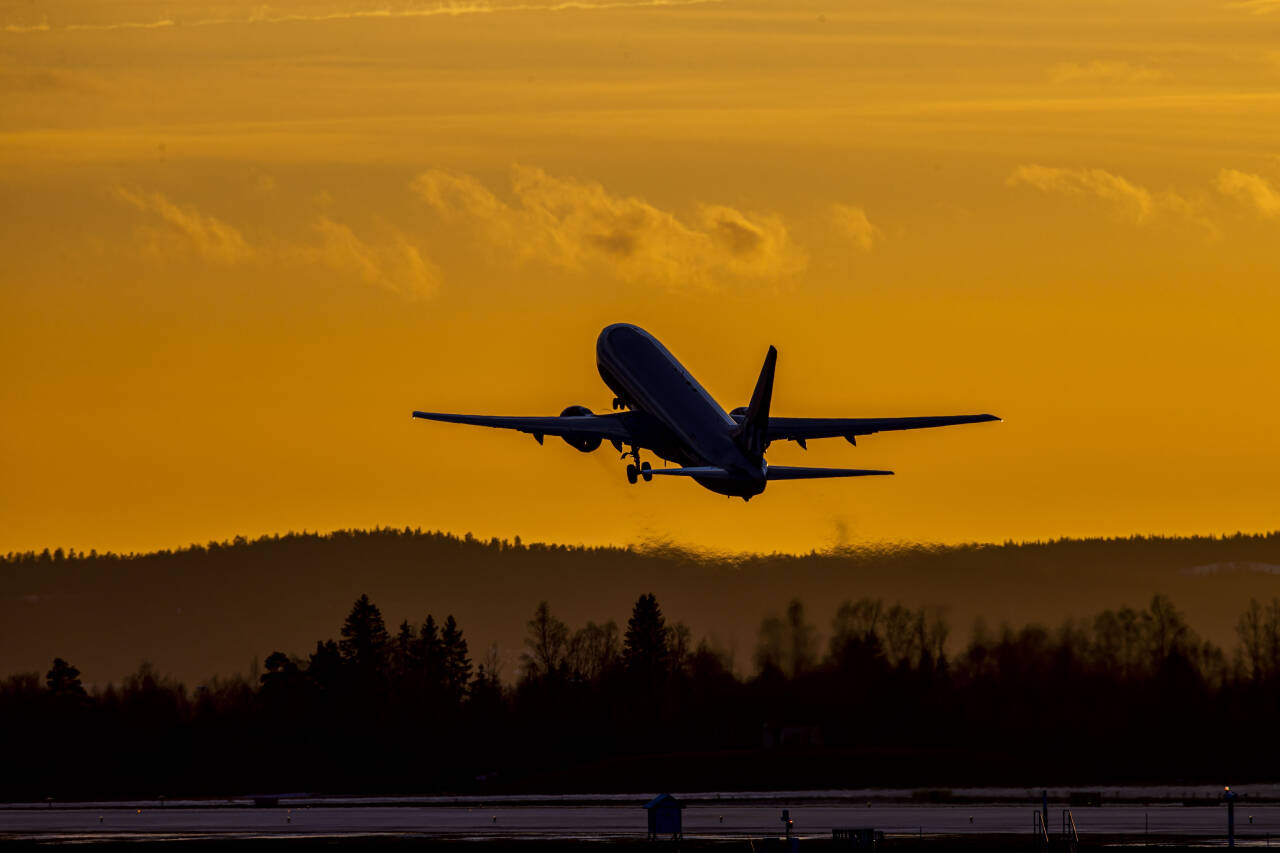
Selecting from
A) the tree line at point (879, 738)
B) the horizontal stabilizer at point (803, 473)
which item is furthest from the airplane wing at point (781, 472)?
the tree line at point (879, 738)

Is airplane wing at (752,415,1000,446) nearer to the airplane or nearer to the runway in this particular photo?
the airplane

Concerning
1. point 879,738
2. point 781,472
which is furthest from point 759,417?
point 879,738

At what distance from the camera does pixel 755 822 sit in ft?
414

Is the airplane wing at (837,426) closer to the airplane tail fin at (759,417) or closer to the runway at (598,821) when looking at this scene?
the airplane tail fin at (759,417)

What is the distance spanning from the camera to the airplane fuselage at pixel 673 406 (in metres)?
118

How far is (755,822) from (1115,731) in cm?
5309

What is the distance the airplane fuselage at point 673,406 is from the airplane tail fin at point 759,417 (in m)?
0.60

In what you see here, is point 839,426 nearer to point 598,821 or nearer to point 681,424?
point 681,424

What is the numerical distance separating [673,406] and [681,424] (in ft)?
6.85

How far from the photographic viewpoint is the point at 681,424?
124m

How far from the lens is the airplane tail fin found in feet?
386

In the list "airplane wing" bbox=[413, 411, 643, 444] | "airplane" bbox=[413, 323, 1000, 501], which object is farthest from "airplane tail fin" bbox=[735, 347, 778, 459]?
"airplane wing" bbox=[413, 411, 643, 444]

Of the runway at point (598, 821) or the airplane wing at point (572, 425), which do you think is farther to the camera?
the airplane wing at point (572, 425)

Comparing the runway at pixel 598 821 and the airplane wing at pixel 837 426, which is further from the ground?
the airplane wing at pixel 837 426
